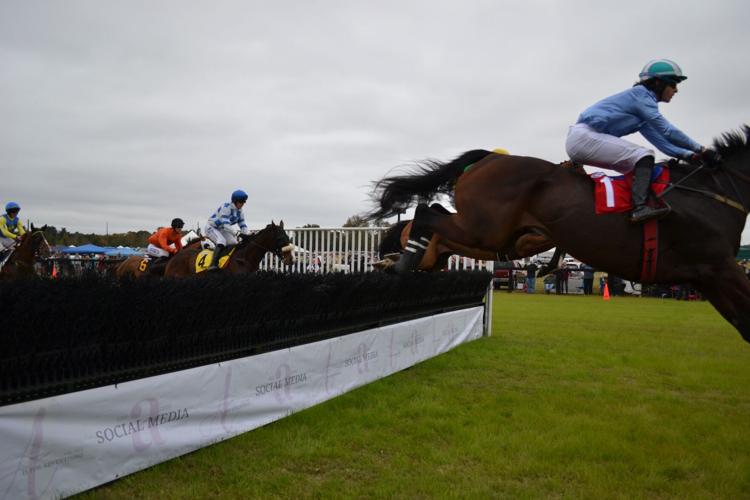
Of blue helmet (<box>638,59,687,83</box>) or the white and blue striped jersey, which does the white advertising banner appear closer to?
blue helmet (<box>638,59,687,83</box>)

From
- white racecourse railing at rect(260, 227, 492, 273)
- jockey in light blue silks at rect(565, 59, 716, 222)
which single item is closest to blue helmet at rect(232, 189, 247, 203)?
white racecourse railing at rect(260, 227, 492, 273)

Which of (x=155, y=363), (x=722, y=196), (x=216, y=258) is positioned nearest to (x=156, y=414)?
(x=155, y=363)

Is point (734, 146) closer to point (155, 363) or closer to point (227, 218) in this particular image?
point (155, 363)

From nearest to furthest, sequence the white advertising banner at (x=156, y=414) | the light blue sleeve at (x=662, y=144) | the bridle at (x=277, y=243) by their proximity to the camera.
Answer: the white advertising banner at (x=156, y=414), the light blue sleeve at (x=662, y=144), the bridle at (x=277, y=243)

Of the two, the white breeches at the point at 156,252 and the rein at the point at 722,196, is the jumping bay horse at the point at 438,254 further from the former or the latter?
the white breeches at the point at 156,252

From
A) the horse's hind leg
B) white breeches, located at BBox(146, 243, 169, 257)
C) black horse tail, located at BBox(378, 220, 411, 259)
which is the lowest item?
the horse's hind leg

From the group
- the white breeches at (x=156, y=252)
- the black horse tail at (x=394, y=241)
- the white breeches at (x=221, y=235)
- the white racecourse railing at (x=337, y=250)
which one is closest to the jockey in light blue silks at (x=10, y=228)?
the white breeches at (x=156, y=252)

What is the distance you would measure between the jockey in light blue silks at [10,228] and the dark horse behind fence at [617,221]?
29.3ft

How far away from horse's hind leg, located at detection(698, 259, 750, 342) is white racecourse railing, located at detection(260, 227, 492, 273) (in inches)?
256

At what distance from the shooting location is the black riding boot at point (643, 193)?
154 inches

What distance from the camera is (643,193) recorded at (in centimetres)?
396

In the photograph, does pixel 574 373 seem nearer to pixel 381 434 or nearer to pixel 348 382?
pixel 348 382

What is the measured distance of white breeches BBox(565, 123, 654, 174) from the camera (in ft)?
13.5

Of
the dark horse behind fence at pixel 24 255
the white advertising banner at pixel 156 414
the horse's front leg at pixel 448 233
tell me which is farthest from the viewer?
the dark horse behind fence at pixel 24 255
